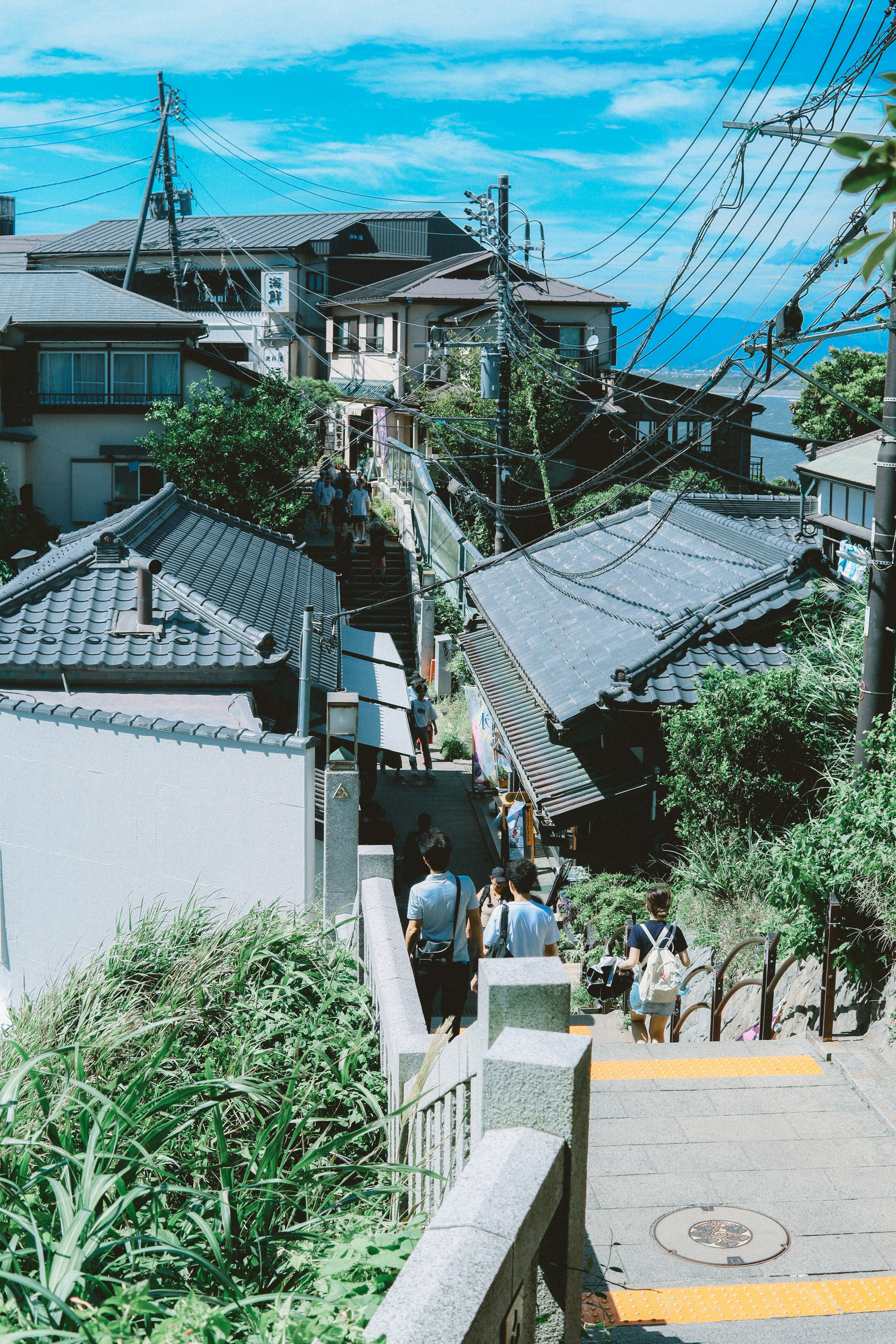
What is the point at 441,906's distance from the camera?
318 inches

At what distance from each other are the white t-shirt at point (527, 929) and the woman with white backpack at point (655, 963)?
4.01ft

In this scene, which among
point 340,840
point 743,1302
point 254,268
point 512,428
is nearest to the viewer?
point 743,1302

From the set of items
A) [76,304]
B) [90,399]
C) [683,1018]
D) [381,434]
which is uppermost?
[76,304]

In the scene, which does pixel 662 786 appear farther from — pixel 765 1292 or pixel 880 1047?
pixel 765 1292

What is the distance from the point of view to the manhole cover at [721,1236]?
5367 mm

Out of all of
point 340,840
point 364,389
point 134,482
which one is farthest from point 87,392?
point 340,840

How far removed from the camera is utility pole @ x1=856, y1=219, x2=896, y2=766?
10117 mm

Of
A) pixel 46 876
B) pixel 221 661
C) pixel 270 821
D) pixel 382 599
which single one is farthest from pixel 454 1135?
pixel 382 599

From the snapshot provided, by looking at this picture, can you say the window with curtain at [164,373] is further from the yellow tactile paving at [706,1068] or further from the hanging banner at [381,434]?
the yellow tactile paving at [706,1068]

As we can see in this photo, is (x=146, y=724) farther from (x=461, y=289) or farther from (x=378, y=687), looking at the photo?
(x=461, y=289)

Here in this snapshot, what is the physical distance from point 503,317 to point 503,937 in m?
18.3

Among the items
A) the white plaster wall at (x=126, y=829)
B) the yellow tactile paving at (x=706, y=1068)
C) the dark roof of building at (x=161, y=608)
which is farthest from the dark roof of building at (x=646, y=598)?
the yellow tactile paving at (x=706, y=1068)

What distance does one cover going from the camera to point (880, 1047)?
7.48 metres

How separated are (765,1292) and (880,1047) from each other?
276 cm
